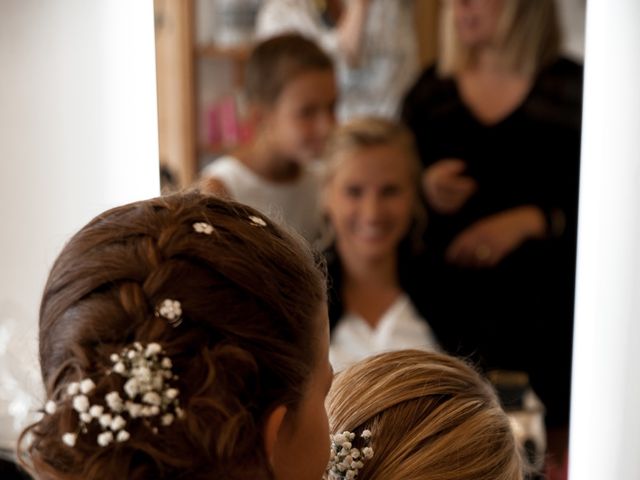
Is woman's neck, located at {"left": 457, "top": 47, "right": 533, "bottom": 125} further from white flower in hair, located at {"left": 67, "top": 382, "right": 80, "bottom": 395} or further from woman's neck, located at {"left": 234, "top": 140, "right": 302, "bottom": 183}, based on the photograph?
white flower in hair, located at {"left": 67, "top": 382, "right": 80, "bottom": 395}

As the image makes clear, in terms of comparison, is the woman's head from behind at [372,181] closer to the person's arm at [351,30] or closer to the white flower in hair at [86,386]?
the person's arm at [351,30]

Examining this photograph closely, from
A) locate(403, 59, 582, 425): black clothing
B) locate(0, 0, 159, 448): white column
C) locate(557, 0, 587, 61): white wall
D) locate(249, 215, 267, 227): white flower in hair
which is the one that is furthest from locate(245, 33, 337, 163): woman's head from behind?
locate(249, 215, 267, 227): white flower in hair

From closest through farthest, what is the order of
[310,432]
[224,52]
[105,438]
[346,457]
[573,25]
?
[105,438], [310,432], [346,457], [573,25], [224,52]

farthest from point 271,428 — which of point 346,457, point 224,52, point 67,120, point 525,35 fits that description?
point 224,52

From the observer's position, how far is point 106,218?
0.61 meters

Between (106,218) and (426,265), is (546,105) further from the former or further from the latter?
(106,218)

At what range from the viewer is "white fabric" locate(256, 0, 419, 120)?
1.96 meters

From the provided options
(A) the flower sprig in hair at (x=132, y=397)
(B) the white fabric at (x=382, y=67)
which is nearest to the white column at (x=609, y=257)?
(B) the white fabric at (x=382, y=67)

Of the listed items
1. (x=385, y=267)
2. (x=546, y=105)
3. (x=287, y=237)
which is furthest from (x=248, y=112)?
(x=287, y=237)

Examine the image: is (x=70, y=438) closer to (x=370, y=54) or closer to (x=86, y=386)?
(x=86, y=386)

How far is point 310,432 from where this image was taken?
63 centimetres

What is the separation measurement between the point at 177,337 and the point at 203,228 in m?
0.08

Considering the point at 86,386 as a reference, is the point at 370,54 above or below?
above

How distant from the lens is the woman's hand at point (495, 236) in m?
1.93
